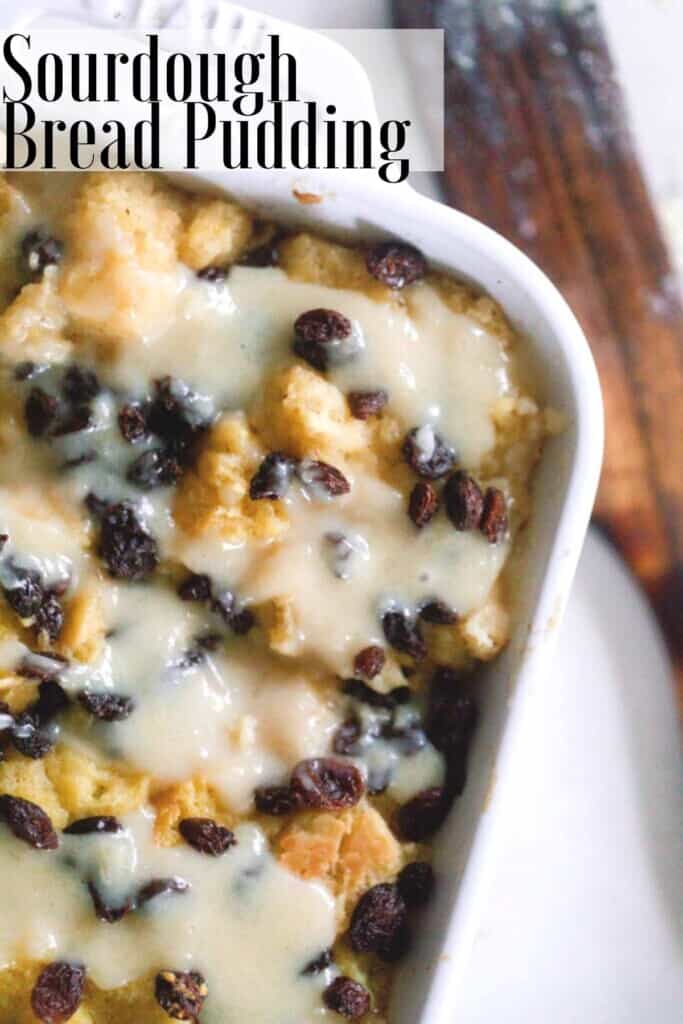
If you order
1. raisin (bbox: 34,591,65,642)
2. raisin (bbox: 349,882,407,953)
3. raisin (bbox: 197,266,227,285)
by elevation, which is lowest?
raisin (bbox: 349,882,407,953)

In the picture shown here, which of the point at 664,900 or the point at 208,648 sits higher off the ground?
the point at 208,648

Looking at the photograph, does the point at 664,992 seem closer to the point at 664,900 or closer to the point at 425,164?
the point at 664,900

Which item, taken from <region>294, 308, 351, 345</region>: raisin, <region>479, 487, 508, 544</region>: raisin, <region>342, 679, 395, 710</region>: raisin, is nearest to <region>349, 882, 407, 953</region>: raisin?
<region>342, 679, 395, 710</region>: raisin

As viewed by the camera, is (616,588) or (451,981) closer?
(451,981)

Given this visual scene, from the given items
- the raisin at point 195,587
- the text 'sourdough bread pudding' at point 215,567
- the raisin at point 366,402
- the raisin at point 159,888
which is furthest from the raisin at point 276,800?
the raisin at point 366,402

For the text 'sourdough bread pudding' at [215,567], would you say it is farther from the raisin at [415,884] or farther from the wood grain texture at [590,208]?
the wood grain texture at [590,208]

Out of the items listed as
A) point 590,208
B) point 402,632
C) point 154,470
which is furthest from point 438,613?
point 590,208

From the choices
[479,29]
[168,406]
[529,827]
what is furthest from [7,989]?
[479,29]

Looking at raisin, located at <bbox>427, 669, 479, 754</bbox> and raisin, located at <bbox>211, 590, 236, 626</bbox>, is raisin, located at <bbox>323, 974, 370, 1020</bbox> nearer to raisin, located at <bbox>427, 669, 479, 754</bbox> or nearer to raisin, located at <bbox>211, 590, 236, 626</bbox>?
raisin, located at <bbox>427, 669, 479, 754</bbox>
